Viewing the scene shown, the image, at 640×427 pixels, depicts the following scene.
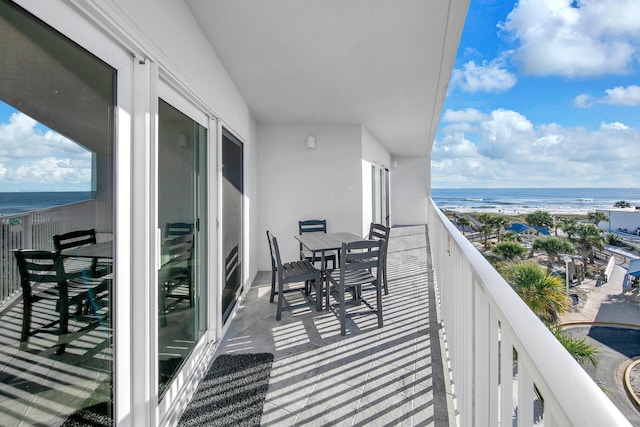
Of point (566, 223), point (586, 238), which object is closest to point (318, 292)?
point (586, 238)

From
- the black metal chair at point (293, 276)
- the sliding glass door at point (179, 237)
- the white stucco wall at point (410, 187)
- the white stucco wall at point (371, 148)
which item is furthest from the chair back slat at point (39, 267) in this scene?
the white stucco wall at point (410, 187)

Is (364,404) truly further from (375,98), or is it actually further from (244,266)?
(375,98)

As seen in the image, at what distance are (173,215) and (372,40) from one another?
1.84 metres

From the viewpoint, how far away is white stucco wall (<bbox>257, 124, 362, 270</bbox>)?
4.66m

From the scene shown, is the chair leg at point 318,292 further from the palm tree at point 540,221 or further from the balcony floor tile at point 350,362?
the palm tree at point 540,221

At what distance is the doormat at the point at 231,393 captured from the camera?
5.56 feet

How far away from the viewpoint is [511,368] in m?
0.77

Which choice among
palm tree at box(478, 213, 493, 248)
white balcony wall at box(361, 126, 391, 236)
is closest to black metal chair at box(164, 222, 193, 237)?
white balcony wall at box(361, 126, 391, 236)

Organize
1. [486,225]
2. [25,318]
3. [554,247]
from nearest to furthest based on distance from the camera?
[25,318], [554,247], [486,225]

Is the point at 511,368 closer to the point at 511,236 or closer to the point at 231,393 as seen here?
the point at 231,393

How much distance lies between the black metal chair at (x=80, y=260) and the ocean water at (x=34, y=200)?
11 centimetres

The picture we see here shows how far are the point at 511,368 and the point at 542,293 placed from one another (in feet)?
21.2

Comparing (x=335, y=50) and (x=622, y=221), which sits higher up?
(x=335, y=50)

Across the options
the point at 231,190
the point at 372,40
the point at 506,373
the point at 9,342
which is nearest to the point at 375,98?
the point at 372,40
